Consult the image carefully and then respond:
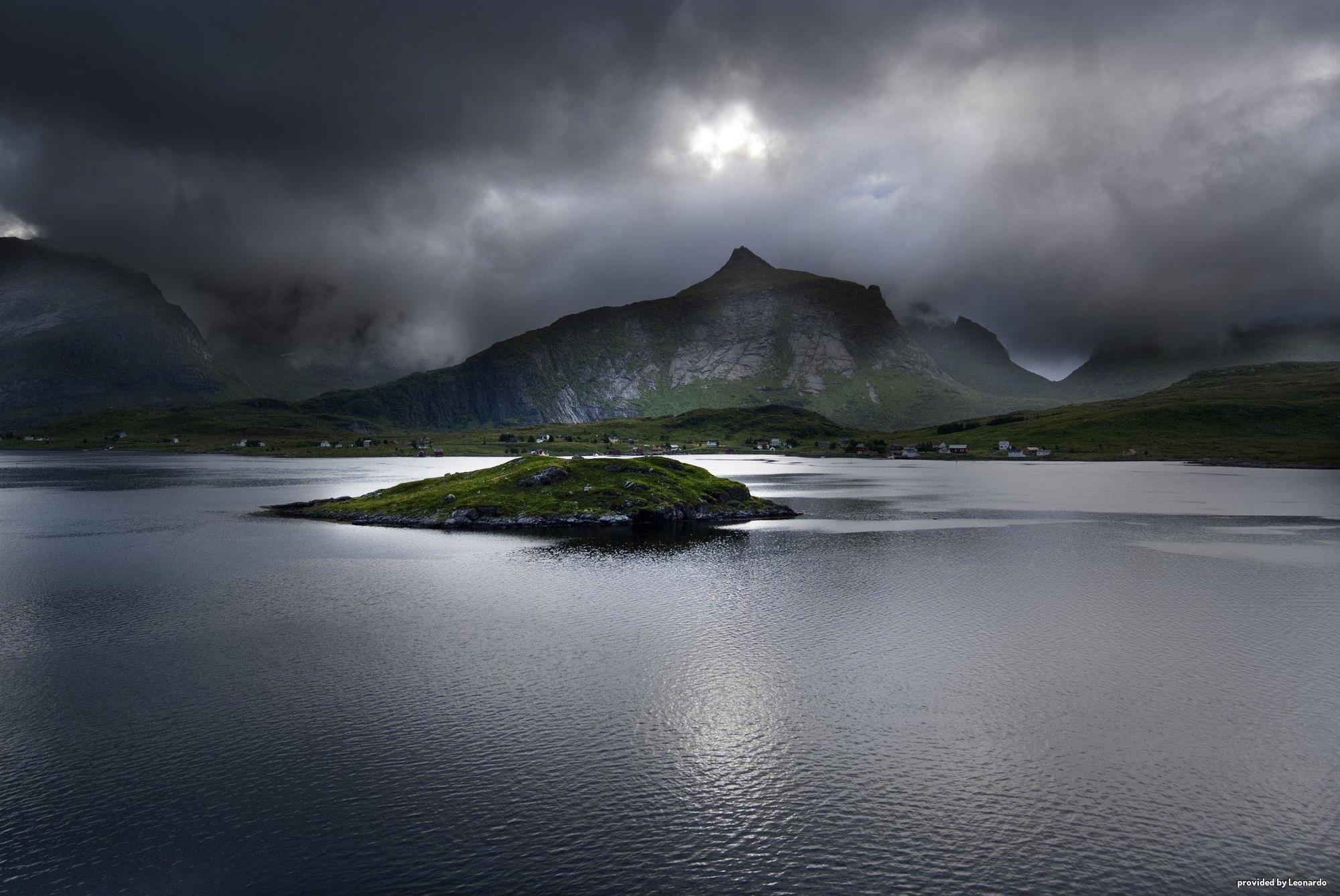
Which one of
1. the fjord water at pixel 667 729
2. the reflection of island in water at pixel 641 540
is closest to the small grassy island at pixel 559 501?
the reflection of island in water at pixel 641 540

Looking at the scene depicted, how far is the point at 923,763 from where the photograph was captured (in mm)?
29734

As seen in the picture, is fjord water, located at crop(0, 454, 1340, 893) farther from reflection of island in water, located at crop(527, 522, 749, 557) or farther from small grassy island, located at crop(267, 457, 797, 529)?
small grassy island, located at crop(267, 457, 797, 529)

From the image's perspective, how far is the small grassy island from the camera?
113 metres

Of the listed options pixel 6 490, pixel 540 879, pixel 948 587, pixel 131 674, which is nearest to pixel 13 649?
pixel 131 674

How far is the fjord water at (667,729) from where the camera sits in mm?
23172

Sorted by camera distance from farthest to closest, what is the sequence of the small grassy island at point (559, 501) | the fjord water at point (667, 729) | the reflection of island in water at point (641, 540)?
1. the small grassy island at point (559, 501)
2. the reflection of island in water at point (641, 540)
3. the fjord water at point (667, 729)

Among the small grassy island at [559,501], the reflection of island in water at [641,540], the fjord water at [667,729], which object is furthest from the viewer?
the small grassy island at [559,501]

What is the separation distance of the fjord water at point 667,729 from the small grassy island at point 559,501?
127ft

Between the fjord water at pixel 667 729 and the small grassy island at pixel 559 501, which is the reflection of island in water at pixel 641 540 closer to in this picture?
the small grassy island at pixel 559 501

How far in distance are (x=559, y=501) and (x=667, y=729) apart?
86.5 m

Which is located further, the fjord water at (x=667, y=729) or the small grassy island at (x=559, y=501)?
the small grassy island at (x=559, y=501)

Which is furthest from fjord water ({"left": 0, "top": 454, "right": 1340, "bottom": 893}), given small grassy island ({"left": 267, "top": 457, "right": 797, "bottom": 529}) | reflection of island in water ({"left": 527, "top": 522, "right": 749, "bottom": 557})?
small grassy island ({"left": 267, "top": 457, "right": 797, "bottom": 529})

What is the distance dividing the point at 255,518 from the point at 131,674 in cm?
8567

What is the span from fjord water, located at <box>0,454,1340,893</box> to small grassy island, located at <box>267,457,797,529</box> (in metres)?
38.7
